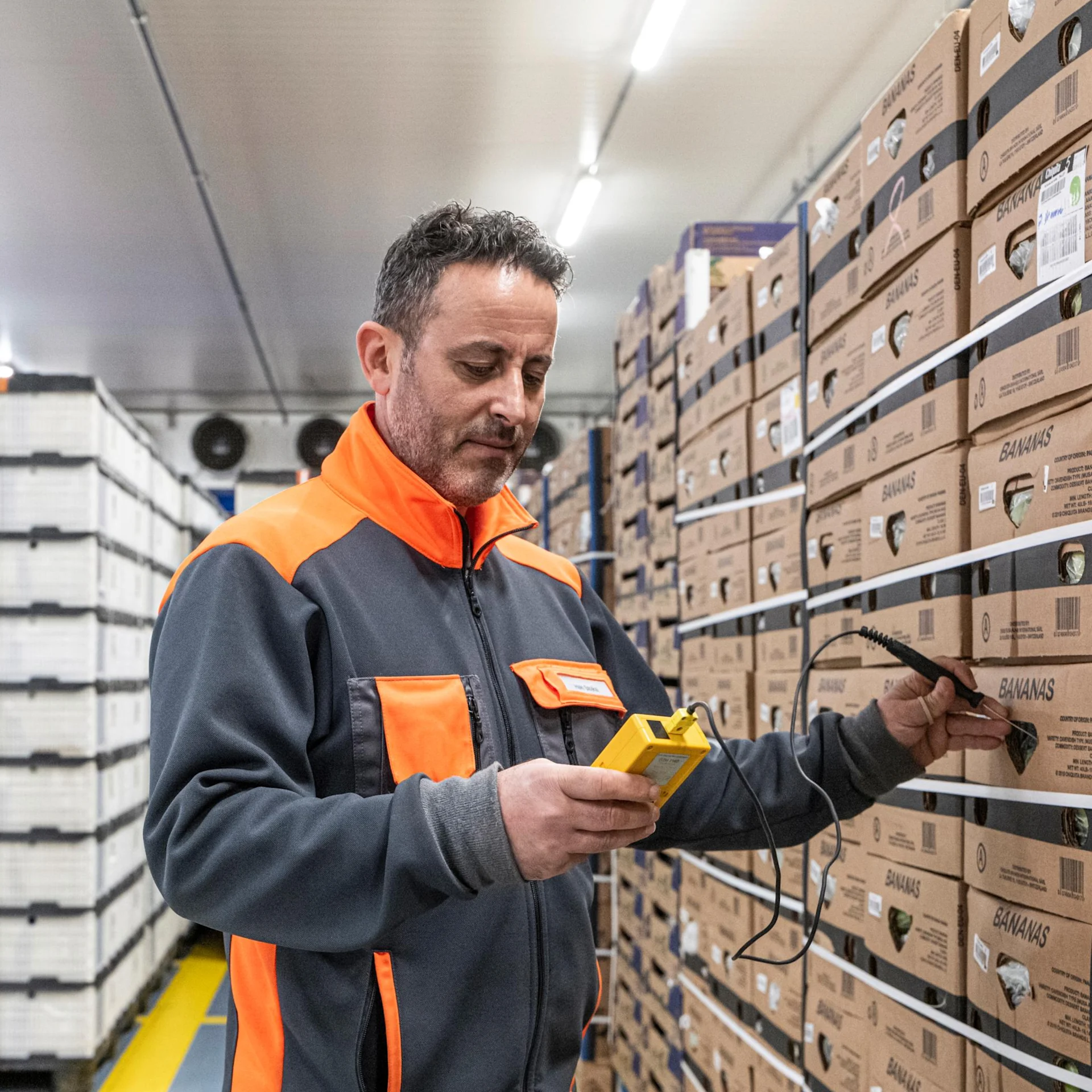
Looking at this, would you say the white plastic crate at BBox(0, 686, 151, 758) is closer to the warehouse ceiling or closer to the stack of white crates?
the stack of white crates

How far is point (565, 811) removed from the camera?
121 centimetres

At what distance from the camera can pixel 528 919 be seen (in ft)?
5.24

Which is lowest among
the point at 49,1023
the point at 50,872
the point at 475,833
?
the point at 49,1023

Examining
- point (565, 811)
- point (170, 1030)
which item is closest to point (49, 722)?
point (170, 1030)

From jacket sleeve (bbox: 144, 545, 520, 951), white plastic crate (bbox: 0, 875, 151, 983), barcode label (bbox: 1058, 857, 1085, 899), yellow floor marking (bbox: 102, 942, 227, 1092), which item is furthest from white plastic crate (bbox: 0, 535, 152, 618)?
barcode label (bbox: 1058, 857, 1085, 899)

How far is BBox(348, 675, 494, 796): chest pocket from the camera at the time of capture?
1.52m

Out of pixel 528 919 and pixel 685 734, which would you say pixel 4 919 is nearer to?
pixel 528 919

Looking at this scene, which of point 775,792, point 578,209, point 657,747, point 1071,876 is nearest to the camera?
point 657,747

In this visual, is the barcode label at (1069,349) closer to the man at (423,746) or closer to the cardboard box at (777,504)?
the man at (423,746)

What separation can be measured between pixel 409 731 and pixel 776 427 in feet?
5.77

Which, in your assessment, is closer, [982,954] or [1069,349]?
[1069,349]

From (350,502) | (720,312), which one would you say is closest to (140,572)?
(720,312)

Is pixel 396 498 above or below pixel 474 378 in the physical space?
below

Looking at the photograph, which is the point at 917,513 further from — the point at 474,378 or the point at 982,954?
the point at 474,378
